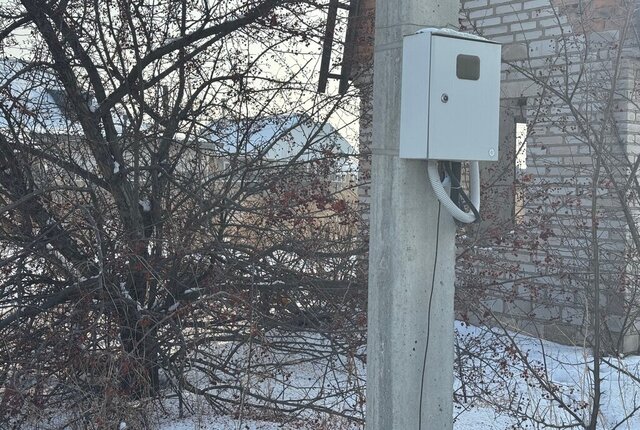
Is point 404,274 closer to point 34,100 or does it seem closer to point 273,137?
point 273,137

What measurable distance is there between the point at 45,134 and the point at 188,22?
132 cm

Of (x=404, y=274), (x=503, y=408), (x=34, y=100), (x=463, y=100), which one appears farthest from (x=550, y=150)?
(x=404, y=274)

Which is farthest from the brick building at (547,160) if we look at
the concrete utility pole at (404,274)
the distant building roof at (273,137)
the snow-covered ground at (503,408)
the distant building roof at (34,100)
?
the concrete utility pole at (404,274)

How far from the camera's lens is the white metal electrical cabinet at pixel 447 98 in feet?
9.08

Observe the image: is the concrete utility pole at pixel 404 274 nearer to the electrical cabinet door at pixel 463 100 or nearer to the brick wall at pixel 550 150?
the electrical cabinet door at pixel 463 100

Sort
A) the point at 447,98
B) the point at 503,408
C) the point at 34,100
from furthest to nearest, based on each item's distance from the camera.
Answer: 1. the point at 34,100
2. the point at 503,408
3. the point at 447,98

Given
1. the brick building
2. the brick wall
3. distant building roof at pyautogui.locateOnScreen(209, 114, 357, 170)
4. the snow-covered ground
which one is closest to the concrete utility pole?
the snow-covered ground

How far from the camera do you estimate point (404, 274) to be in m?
2.85

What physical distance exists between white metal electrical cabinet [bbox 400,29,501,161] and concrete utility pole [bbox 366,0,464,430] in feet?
0.29

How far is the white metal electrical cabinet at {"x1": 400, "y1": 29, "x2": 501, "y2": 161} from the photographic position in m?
2.77

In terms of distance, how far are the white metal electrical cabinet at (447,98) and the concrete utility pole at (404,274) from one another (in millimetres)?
88

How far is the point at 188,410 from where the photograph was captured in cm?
562

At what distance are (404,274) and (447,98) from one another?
0.63 meters

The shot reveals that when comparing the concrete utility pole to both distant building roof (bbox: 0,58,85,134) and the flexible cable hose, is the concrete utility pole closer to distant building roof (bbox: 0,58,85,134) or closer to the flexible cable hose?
the flexible cable hose
